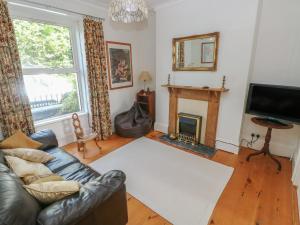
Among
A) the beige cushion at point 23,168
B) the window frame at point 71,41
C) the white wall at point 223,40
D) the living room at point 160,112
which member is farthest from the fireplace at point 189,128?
the beige cushion at point 23,168

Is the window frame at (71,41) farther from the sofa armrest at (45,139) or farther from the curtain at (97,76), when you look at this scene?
the sofa armrest at (45,139)

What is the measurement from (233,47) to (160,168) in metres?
2.18

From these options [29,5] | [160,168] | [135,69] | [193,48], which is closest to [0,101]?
[29,5]

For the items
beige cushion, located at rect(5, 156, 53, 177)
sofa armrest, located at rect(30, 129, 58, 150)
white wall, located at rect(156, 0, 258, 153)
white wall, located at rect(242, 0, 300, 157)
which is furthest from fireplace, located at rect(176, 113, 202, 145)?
beige cushion, located at rect(5, 156, 53, 177)

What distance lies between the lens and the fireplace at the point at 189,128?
128 inches

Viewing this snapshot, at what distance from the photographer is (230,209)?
186 cm

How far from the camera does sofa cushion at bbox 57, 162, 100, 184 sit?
5.84 ft

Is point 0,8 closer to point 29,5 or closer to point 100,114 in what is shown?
point 29,5

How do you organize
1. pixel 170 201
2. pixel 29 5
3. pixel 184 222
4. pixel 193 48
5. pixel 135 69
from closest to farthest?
1. pixel 184 222
2. pixel 170 201
3. pixel 29 5
4. pixel 193 48
5. pixel 135 69

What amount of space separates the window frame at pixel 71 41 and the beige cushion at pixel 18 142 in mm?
849

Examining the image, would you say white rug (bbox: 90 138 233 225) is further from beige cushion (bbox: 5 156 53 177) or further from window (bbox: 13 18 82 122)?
window (bbox: 13 18 82 122)

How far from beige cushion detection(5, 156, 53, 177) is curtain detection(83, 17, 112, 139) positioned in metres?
1.83

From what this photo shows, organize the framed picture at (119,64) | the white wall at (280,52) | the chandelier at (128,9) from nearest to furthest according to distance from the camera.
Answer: the chandelier at (128,9) → the white wall at (280,52) → the framed picture at (119,64)

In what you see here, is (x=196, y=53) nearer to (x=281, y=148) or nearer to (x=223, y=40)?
(x=223, y=40)
